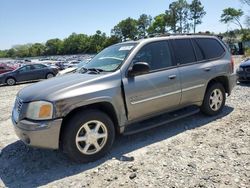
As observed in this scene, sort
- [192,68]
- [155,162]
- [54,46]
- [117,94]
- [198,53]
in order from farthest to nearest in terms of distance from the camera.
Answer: [54,46]
[198,53]
[192,68]
[117,94]
[155,162]

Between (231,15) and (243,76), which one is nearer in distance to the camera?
(243,76)

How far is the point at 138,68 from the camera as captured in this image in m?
4.61

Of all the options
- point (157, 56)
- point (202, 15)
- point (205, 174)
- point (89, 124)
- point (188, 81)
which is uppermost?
point (202, 15)

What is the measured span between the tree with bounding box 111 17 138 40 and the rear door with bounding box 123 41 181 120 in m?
98.0

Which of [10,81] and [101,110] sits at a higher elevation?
[101,110]

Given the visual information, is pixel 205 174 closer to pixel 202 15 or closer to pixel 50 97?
pixel 50 97

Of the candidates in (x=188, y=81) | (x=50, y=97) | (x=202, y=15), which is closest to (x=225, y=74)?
(x=188, y=81)

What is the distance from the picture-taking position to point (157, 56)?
5.18 m

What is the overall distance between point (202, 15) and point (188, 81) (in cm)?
9337

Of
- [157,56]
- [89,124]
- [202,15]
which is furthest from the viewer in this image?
[202,15]

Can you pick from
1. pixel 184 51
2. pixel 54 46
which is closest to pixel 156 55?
pixel 184 51

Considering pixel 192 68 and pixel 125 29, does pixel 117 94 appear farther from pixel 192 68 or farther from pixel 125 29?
pixel 125 29

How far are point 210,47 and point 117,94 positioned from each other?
9.27 ft

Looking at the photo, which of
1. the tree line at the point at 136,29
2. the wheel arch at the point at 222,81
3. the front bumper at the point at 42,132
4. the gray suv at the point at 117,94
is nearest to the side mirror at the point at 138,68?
the gray suv at the point at 117,94
